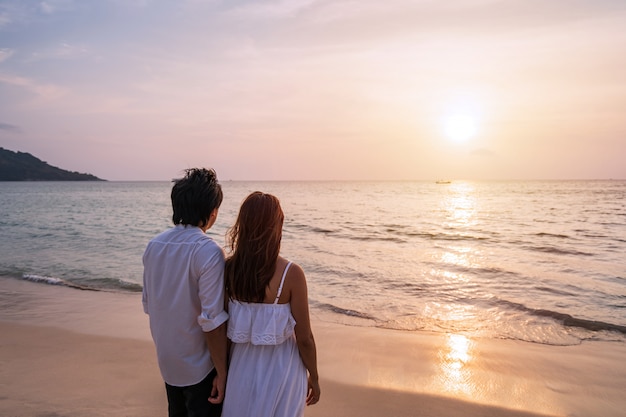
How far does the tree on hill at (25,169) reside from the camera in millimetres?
144750

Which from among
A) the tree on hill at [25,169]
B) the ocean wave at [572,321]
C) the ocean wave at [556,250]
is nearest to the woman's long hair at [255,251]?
the ocean wave at [572,321]

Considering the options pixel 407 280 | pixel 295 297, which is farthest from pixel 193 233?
pixel 407 280

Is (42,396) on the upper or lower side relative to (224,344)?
lower

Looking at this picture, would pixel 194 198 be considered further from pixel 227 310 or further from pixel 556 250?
pixel 556 250

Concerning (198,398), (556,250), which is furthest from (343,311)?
(556,250)

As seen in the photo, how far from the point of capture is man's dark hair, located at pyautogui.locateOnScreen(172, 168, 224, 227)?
7.07 ft

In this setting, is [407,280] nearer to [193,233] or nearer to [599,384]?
[599,384]

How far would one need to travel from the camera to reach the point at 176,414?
2418mm

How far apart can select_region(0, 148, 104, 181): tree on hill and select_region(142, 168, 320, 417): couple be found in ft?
569

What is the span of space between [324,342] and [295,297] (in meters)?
4.27

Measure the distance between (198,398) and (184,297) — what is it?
0.61 metres

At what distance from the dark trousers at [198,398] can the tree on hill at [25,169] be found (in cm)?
17336

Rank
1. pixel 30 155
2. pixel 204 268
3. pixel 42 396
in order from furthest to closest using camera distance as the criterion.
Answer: pixel 30 155 → pixel 42 396 → pixel 204 268

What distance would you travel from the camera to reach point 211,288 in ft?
6.89
